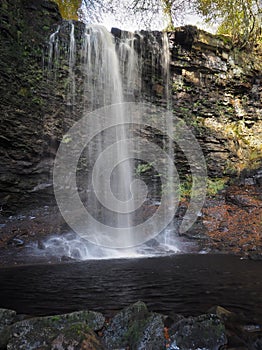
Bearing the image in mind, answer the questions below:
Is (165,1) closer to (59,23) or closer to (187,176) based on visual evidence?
(59,23)

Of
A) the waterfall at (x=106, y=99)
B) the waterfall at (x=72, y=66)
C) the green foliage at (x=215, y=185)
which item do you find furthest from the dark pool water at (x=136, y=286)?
the waterfall at (x=72, y=66)

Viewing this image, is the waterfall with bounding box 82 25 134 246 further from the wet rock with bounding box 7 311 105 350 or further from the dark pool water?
the wet rock with bounding box 7 311 105 350

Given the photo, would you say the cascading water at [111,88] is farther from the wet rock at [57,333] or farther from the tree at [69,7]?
the wet rock at [57,333]

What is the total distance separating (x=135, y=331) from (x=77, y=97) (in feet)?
28.7

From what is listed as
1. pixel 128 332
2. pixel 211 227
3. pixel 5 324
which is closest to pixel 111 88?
pixel 211 227

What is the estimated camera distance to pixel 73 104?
9695 millimetres

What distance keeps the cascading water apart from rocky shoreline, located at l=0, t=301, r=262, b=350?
6336 mm

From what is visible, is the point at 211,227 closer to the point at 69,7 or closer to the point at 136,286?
the point at 136,286

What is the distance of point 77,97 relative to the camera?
9.77m

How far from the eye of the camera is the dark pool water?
3.12 meters

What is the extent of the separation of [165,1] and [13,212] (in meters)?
9.77

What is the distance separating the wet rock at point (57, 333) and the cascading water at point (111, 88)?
6376mm

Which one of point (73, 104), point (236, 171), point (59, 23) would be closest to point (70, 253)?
point (73, 104)

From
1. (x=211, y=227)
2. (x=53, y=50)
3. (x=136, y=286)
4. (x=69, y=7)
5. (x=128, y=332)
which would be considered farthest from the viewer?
(x=69, y=7)
